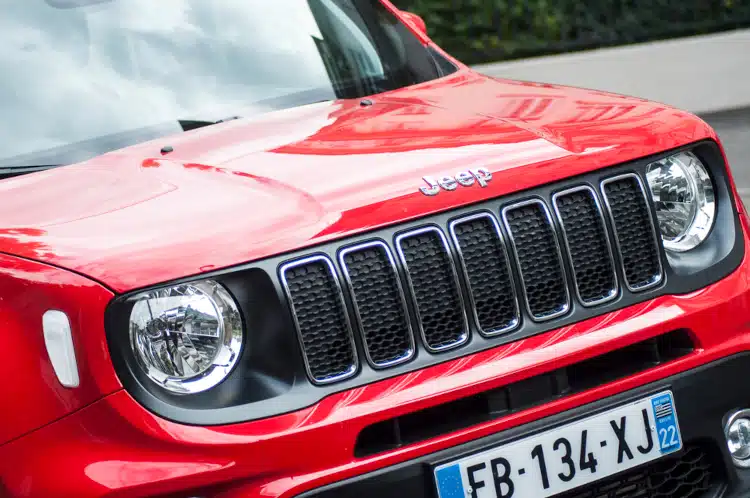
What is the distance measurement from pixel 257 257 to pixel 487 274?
1.84 ft

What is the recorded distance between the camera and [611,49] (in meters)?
12.0

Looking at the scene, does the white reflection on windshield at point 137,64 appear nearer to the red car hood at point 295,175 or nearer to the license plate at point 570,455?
the red car hood at point 295,175

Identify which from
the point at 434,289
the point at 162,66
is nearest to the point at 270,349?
the point at 434,289

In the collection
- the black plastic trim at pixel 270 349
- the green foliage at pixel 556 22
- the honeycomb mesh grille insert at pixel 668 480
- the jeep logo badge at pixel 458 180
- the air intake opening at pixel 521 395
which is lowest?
the honeycomb mesh grille insert at pixel 668 480

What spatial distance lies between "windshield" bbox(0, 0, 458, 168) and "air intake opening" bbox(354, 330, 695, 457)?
4.18 feet

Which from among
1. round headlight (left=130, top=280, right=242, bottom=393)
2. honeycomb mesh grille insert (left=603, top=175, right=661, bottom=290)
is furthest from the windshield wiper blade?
honeycomb mesh grille insert (left=603, top=175, right=661, bottom=290)

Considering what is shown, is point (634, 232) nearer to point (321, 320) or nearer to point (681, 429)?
point (681, 429)

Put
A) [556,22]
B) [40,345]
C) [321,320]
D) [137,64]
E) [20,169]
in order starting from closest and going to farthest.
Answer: [40,345] < [321,320] < [20,169] < [137,64] < [556,22]

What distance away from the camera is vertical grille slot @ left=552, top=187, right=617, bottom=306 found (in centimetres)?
291

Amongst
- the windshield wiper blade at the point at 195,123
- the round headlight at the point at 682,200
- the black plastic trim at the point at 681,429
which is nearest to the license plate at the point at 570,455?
the black plastic trim at the point at 681,429

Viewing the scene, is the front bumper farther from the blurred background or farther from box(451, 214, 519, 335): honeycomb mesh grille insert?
the blurred background

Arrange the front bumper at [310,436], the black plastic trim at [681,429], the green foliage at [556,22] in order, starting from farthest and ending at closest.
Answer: the green foliage at [556,22]
the black plastic trim at [681,429]
the front bumper at [310,436]

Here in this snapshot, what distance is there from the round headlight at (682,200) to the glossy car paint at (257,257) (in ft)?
0.25

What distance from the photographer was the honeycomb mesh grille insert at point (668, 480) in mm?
2844
